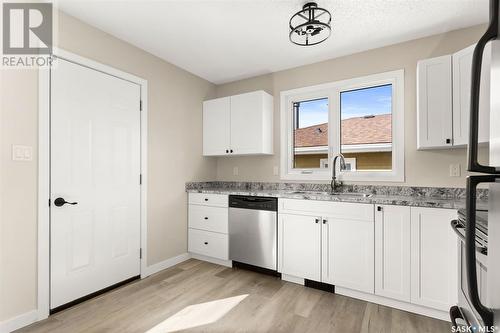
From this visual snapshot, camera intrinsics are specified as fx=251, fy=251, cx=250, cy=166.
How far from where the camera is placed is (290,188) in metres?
3.32

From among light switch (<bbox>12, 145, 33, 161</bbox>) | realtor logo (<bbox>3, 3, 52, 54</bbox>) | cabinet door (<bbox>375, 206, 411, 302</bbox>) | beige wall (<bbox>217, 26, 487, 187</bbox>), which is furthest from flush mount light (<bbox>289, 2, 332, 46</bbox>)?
light switch (<bbox>12, 145, 33, 161</bbox>)

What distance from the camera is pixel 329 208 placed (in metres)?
2.42

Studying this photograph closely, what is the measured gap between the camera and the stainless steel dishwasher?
2.76 metres

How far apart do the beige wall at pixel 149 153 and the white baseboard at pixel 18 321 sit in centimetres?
3

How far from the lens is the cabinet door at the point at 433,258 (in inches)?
75.5

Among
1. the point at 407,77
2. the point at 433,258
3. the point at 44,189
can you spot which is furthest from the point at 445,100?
the point at 44,189

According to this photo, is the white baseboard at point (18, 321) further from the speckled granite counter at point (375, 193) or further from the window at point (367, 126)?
the window at point (367, 126)

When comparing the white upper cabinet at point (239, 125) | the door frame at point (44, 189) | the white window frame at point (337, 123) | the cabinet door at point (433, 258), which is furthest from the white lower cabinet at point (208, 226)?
the cabinet door at point (433, 258)

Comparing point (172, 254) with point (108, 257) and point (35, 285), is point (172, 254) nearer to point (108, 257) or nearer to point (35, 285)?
point (108, 257)

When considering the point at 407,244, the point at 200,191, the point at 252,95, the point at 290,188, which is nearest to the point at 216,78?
the point at 252,95

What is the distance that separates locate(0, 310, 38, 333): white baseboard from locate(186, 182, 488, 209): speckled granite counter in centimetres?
188

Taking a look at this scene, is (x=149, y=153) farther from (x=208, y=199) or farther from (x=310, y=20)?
(x=310, y=20)

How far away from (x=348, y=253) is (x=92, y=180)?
249cm

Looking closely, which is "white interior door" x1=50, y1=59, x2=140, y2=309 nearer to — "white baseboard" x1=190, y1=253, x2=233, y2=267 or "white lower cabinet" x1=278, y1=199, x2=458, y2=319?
"white baseboard" x1=190, y1=253, x2=233, y2=267
